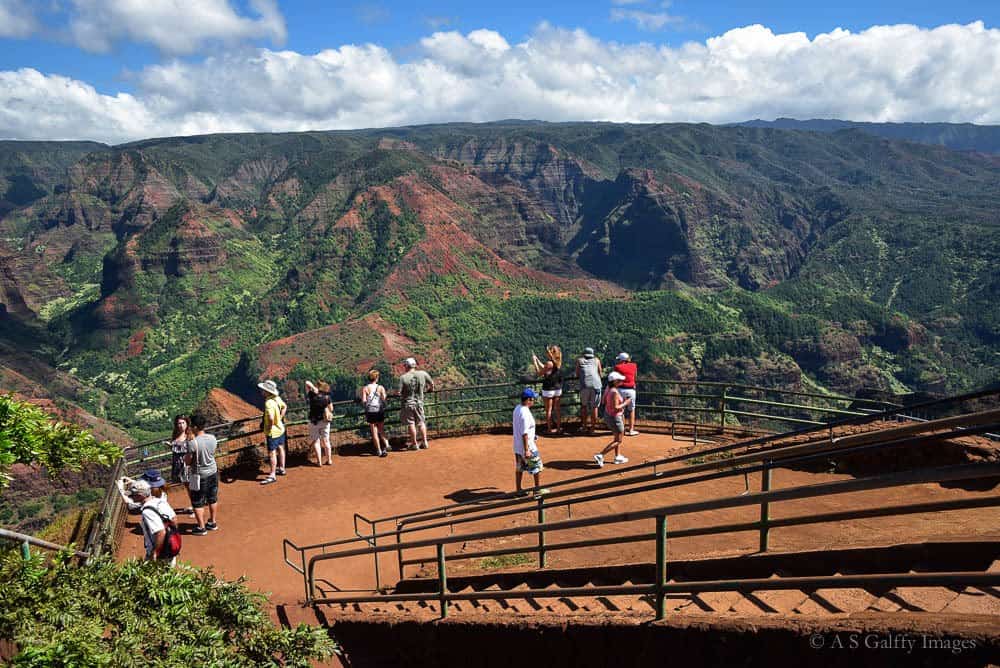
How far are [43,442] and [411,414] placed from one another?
8608 millimetres

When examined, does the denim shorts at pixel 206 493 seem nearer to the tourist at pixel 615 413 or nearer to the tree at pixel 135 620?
the tree at pixel 135 620

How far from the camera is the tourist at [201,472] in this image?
9648 mm

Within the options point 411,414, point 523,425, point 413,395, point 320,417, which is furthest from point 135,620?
point 411,414

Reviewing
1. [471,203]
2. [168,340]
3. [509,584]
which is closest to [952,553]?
[509,584]

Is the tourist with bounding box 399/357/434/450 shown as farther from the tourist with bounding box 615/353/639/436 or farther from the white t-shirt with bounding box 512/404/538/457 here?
the tourist with bounding box 615/353/639/436

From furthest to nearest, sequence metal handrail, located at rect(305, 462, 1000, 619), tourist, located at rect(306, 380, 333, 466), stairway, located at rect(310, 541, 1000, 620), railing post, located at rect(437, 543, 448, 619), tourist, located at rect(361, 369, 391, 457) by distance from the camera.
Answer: tourist, located at rect(361, 369, 391, 457) → tourist, located at rect(306, 380, 333, 466) → railing post, located at rect(437, 543, 448, 619) → stairway, located at rect(310, 541, 1000, 620) → metal handrail, located at rect(305, 462, 1000, 619)

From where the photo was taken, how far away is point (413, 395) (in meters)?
13.2

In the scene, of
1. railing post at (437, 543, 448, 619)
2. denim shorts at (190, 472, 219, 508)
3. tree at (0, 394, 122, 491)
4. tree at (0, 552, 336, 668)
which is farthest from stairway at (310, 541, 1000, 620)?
denim shorts at (190, 472, 219, 508)

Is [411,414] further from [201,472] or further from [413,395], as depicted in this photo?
[201,472]

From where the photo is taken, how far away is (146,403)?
373 feet

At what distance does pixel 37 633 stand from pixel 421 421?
987 cm

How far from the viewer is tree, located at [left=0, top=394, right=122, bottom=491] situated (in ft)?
→ 16.0

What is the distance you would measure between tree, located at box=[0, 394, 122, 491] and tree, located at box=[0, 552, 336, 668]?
31.0 inches

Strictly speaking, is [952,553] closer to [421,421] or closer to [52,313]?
[421,421]
